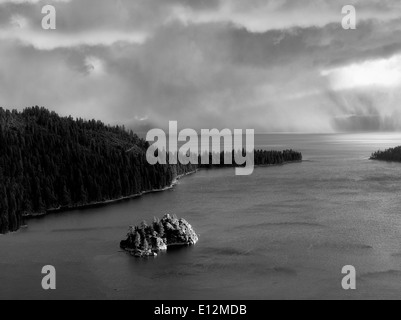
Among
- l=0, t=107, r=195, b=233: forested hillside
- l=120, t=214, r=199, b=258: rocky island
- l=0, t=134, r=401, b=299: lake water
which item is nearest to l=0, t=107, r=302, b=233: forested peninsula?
l=0, t=107, r=195, b=233: forested hillside

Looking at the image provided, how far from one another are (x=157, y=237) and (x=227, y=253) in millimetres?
15652

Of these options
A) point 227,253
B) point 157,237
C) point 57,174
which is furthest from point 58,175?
point 227,253

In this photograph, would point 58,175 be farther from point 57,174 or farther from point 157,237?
point 157,237

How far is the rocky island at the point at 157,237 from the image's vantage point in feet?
334

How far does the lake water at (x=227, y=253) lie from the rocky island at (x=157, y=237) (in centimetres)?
264

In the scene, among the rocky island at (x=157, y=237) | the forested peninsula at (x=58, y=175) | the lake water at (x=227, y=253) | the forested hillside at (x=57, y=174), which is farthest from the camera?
the forested hillside at (x=57, y=174)

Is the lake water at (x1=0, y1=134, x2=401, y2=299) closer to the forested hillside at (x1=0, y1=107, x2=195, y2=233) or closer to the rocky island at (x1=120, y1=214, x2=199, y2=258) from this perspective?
the rocky island at (x1=120, y1=214, x2=199, y2=258)

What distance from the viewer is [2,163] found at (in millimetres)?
170000

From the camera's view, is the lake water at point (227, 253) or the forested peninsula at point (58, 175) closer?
the lake water at point (227, 253)

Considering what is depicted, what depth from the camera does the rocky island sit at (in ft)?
334

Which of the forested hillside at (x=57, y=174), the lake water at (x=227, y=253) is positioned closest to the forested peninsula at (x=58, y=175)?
the forested hillside at (x=57, y=174)

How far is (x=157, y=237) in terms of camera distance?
105m

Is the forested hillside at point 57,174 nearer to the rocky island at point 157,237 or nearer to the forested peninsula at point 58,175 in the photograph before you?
the forested peninsula at point 58,175
